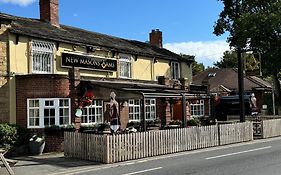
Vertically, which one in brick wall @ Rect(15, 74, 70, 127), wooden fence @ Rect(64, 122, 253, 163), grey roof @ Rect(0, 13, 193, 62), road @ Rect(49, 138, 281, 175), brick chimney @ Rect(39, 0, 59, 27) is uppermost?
brick chimney @ Rect(39, 0, 59, 27)

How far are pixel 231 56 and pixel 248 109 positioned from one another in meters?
43.2

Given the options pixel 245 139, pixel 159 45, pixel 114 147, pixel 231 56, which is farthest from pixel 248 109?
pixel 231 56

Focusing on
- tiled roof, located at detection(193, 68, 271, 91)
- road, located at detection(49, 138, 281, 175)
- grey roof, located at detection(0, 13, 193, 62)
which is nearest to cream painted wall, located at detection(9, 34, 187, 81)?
grey roof, located at detection(0, 13, 193, 62)

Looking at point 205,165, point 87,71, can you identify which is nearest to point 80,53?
point 87,71

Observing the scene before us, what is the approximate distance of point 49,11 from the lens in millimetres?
26406

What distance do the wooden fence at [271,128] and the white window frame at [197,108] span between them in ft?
26.4

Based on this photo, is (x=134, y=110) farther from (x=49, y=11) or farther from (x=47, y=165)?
(x=47, y=165)

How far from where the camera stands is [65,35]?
24.4 m

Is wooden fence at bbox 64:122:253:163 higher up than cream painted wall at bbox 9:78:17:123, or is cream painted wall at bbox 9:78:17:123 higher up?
cream painted wall at bbox 9:78:17:123

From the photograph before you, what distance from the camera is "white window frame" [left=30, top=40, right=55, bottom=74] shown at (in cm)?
2177

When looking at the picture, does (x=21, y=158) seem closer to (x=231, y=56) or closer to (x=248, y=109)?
(x=248, y=109)

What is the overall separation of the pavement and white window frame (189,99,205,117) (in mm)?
17062

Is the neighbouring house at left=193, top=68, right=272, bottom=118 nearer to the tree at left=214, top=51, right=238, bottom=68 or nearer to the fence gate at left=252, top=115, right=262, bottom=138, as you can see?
the fence gate at left=252, top=115, right=262, bottom=138

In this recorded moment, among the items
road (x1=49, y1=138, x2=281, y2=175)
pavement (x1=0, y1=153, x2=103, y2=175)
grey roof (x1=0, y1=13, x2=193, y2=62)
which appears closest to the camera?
road (x1=49, y1=138, x2=281, y2=175)
